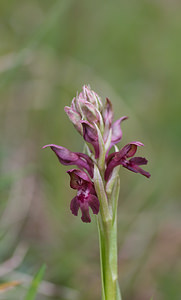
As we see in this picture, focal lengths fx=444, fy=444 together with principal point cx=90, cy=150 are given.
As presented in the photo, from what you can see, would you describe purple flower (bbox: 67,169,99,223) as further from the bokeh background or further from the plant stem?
the bokeh background

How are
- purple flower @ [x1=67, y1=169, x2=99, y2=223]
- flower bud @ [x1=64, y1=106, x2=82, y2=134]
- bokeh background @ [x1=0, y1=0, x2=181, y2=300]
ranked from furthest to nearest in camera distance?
bokeh background @ [x1=0, y1=0, x2=181, y2=300]
flower bud @ [x1=64, y1=106, x2=82, y2=134]
purple flower @ [x1=67, y1=169, x2=99, y2=223]

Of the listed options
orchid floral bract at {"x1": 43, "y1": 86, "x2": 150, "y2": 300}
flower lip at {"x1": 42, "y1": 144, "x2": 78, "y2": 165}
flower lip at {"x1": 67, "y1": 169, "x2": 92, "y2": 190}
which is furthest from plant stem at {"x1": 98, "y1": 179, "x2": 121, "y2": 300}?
flower lip at {"x1": 42, "y1": 144, "x2": 78, "y2": 165}

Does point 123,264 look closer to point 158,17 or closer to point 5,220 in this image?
point 5,220

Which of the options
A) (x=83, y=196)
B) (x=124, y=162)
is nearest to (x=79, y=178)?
(x=83, y=196)

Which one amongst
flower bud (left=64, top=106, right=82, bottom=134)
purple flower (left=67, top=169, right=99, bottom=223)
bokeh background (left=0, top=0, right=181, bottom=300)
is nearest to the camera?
purple flower (left=67, top=169, right=99, bottom=223)

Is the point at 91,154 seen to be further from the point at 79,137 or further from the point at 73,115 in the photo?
the point at 79,137

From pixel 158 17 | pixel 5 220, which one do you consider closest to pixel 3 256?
pixel 5 220

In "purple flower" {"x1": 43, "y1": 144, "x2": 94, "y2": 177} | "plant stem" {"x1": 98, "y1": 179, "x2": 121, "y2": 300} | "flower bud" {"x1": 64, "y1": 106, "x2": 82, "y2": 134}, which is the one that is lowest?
"plant stem" {"x1": 98, "y1": 179, "x2": 121, "y2": 300}
